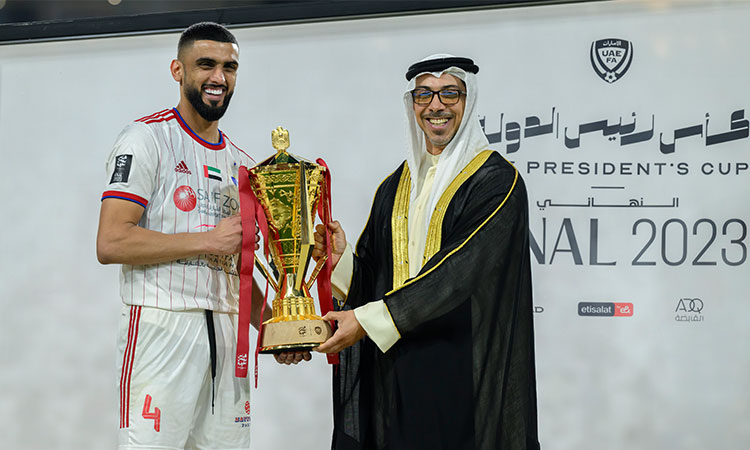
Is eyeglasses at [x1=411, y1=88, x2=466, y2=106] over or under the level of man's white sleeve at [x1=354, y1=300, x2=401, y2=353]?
over

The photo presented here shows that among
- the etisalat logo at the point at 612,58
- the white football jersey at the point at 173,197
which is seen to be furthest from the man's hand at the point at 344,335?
the etisalat logo at the point at 612,58

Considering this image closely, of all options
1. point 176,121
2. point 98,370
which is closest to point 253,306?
point 176,121

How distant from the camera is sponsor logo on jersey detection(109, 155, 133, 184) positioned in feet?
8.03

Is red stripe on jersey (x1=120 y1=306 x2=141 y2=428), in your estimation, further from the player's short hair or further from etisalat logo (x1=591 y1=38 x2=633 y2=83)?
etisalat logo (x1=591 y1=38 x2=633 y2=83)

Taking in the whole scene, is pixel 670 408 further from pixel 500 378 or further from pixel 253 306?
pixel 253 306

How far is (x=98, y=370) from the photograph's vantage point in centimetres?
421

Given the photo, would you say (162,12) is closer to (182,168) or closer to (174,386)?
(182,168)

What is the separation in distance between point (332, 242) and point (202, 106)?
58 cm

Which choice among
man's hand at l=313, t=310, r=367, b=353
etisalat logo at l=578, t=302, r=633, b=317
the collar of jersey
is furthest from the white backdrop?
man's hand at l=313, t=310, r=367, b=353

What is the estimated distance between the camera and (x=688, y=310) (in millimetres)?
3779

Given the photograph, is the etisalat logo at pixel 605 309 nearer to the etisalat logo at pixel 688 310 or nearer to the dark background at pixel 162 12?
the etisalat logo at pixel 688 310

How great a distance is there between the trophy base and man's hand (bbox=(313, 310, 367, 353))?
24mm

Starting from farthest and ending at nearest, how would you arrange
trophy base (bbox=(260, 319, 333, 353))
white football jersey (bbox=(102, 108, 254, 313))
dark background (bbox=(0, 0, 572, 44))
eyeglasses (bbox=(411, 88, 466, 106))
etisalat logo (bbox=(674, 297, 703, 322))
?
dark background (bbox=(0, 0, 572, 44)) < etisalat logo (bbox=(674, 297, 703, 322)) < eyeglasses (bbox=(411, 88, 466, 106)) < white football jersey (bbox=(102, 108, 254, 313)) < trophy base (bbox=(260, 319, 333, 353))

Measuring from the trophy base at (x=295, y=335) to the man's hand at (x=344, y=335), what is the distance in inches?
0.9
